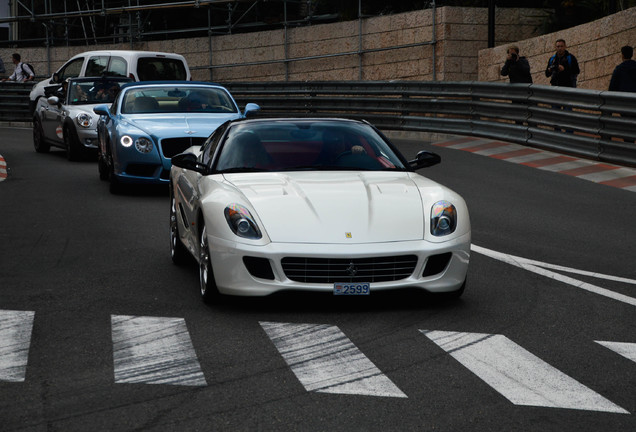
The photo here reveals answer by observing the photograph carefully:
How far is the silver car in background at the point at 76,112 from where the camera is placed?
1947cm

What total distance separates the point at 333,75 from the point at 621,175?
15.3 m

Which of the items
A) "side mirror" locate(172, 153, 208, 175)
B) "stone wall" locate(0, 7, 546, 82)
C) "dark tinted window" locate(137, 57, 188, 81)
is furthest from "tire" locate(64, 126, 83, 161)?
"side mirror" locate(172, 153, 208, 175)

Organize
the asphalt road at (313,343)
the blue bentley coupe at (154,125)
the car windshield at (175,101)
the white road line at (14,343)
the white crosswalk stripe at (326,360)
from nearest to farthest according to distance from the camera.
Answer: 1. the asphalt road at (313,343)
2. the white crosswalk stripe at (326,360)
3. the white road line at (14,343)
4. the blue bentley coupe at (154,125)
5. the car windshield at (175,101)

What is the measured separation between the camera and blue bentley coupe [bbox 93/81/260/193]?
14.5 m

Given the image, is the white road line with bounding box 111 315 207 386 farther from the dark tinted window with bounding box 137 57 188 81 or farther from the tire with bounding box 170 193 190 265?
the dark tinted window with bounding box 137 57 188 81

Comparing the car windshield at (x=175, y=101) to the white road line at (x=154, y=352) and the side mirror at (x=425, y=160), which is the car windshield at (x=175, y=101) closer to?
the side mirror at (x=425, y=160)

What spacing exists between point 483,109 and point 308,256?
1470cm

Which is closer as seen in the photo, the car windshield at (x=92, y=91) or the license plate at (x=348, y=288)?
the license plate at (x=348, y=288)

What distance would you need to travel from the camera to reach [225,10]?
34562mm

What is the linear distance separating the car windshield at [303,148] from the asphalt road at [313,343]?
102 centimetres

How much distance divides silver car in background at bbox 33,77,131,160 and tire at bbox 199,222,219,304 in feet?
39.2

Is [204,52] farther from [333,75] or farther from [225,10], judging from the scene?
[333,75]

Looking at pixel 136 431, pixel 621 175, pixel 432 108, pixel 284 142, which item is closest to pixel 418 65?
pixel 432 108

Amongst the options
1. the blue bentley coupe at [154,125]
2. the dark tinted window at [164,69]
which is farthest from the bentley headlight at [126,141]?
the dark tinted window at [164,69]
